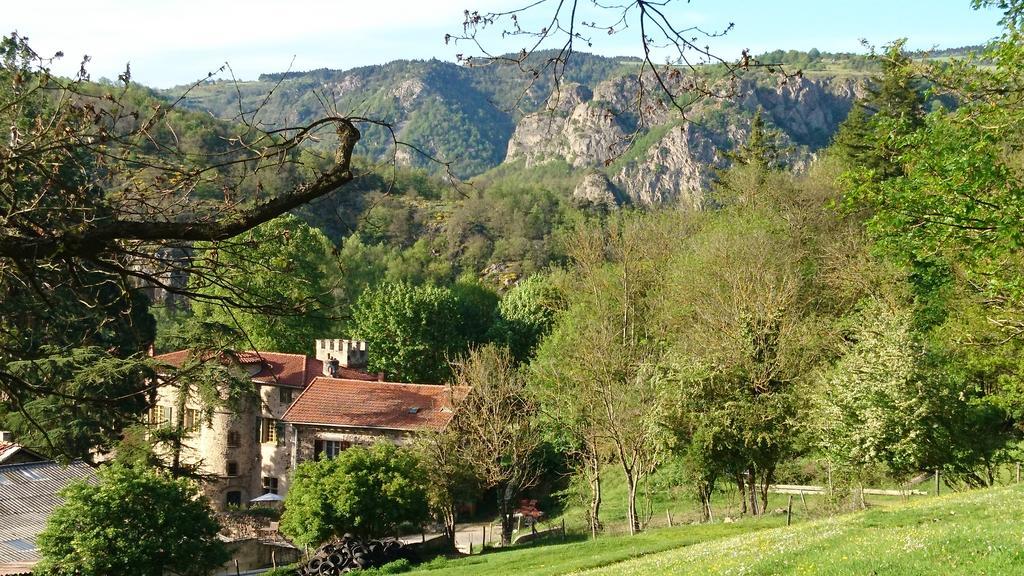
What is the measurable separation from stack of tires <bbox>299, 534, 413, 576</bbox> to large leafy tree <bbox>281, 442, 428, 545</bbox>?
0.80 meters

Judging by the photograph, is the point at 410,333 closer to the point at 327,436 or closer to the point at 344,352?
the point at 344,352

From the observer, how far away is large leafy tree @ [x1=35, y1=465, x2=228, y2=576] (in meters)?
29.0

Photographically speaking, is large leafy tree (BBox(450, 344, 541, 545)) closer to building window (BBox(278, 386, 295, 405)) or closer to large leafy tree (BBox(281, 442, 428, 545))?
large leafy tree (BBox(281, 442, 428, 545))

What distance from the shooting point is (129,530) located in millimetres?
30125

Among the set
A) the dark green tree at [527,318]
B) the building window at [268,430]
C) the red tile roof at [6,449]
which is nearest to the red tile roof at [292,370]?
the building window at [268,430]

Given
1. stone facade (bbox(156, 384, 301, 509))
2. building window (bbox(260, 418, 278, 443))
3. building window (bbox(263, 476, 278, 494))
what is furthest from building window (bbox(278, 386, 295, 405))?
building window (bbox(263, 476, 278, 494))

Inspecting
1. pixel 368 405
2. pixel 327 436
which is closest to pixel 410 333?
pixel 368 405

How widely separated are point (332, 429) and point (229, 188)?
41.8m

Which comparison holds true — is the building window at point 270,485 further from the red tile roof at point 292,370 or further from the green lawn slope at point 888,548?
the green lawn slope at point 888,548

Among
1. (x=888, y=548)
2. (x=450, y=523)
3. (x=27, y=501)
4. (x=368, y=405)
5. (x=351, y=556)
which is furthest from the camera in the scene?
(x=368, y=405)

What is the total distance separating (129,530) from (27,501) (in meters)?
7.08

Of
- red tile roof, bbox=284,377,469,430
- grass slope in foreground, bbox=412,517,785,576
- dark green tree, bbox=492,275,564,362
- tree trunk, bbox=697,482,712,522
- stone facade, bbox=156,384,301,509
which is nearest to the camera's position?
grass slope in foreground, bbox=412,517,785,576

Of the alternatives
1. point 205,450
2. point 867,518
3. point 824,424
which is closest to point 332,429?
point 205,450

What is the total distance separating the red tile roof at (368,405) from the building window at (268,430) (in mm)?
2690
